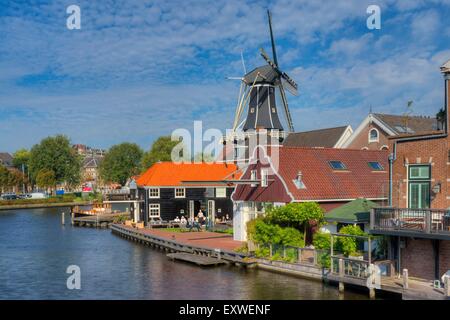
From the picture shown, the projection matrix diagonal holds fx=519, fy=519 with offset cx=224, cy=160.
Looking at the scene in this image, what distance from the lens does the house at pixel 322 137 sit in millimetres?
55375

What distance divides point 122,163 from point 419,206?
362ft

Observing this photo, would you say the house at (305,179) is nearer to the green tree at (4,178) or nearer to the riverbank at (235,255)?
the riverbank at (235,255)

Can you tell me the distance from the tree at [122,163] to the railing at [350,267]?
10842cm

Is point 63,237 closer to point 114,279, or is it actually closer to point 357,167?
point 114,279

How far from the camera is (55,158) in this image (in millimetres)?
122500

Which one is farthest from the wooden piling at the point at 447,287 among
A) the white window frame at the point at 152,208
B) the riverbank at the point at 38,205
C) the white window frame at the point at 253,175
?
the riverbank at the point at 38,205

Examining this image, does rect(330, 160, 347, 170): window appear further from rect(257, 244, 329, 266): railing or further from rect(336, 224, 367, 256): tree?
rect(336, 224, 367, 256): tree

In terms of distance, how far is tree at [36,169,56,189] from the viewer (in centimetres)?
11544

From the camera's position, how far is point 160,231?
47.5m

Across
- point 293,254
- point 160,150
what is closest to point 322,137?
point 293,254

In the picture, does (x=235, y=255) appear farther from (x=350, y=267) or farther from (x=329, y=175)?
(x=350, y=267)
